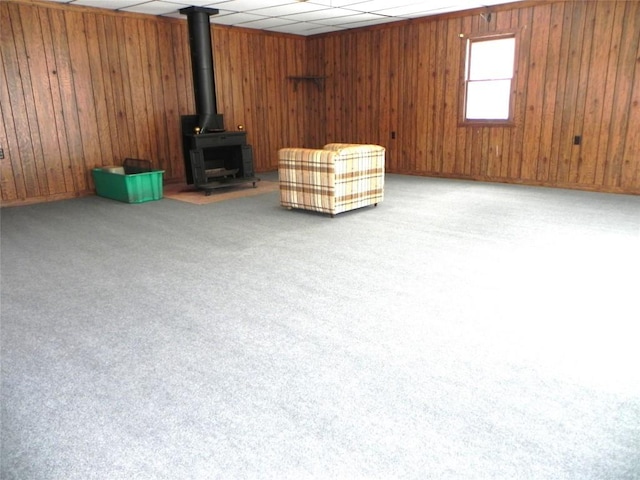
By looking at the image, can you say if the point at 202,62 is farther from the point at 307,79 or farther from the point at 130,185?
the point at 307,79

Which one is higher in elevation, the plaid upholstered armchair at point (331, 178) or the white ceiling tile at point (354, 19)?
the white ceiling tile at point (354, 19)

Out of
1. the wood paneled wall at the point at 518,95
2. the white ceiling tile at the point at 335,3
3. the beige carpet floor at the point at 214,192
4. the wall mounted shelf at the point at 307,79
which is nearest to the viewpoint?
the wood paneled wall at the point at 518,95

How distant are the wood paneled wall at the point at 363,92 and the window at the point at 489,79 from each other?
152 mm

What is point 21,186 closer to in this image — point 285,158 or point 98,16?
point 98,16

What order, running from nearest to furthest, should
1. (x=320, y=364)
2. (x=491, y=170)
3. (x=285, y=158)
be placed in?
A: (x=320, y=364)
(x=285, y=158)
(x=491, y=170)

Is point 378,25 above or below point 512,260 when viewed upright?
above

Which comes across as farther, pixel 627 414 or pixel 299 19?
pixel 299 19

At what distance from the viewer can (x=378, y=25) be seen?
25.6 ft

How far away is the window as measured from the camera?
21.9ft

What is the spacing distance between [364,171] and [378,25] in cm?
381

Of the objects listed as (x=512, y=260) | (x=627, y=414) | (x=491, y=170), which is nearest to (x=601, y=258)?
(x=512, y=260)

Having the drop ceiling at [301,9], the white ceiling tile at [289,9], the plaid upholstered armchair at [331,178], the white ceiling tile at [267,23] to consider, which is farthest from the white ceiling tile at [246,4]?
the plaid upholstered armchair at [331,178]

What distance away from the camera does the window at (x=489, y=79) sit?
6.68 m

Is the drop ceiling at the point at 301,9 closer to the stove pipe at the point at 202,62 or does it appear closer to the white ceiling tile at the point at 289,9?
the white ceiling tile at the point at 289,9
